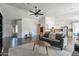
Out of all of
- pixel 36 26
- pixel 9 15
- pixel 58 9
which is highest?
pixel 58 9

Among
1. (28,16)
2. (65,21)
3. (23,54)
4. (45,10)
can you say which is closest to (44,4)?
(45,10)

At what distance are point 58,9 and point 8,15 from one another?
1079 millimetres

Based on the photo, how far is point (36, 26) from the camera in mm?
2328

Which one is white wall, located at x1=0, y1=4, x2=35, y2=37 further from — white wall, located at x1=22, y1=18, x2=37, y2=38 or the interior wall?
white wall, located at x1=22, y1=18, x2=37, y2=38

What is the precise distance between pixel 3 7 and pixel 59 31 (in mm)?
1307

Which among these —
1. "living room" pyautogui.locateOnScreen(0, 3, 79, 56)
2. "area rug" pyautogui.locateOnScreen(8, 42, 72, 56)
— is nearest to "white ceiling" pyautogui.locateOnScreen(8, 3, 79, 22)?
"living room" pyautogui.locateOnScreen(0, 3, 79, 56)

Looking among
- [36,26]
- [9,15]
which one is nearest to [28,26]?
[36,26]

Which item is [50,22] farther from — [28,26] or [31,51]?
[31,51]

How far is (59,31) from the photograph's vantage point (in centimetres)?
229

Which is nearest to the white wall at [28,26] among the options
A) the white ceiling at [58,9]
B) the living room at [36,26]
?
the living room at [36,26]

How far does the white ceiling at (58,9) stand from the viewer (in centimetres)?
221

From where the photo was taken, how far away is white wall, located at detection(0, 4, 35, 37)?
2.23 m

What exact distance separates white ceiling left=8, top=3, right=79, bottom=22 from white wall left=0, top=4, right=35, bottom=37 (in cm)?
10

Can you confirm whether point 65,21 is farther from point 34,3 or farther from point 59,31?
point 34,3
